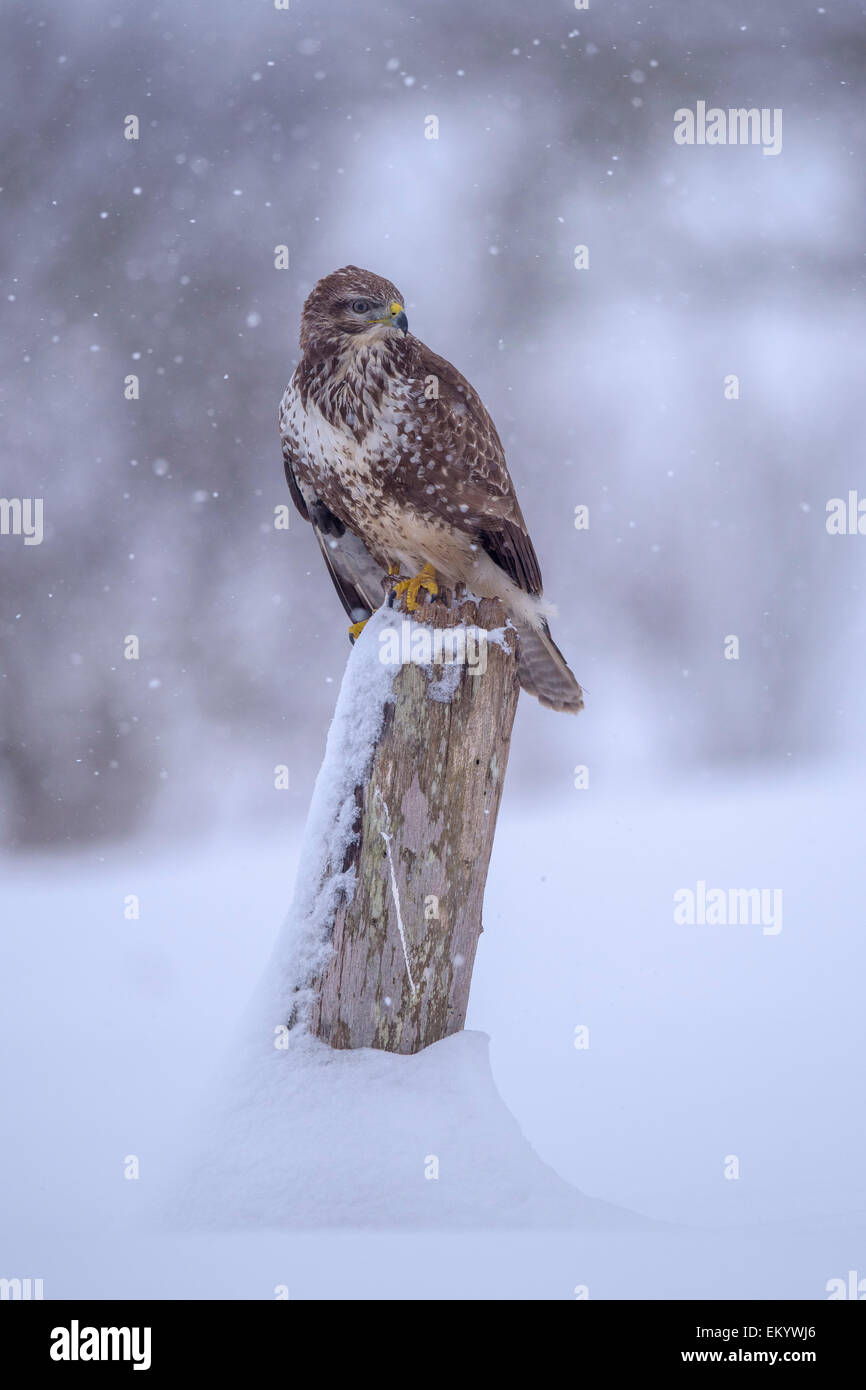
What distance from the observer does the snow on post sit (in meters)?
2.75

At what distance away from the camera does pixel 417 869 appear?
110 inches

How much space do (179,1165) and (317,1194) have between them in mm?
385

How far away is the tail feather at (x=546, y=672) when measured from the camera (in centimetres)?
380

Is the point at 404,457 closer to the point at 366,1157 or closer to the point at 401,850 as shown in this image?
the point at 401,850

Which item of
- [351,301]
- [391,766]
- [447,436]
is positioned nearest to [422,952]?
[391,766]

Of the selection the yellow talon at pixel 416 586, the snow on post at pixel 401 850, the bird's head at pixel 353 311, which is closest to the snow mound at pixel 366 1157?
the snow on post at pixel 401 850

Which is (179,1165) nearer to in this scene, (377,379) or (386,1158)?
(386,1158)

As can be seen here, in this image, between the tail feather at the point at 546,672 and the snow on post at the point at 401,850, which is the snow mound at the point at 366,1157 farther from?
the tail feather at the point at 546,672

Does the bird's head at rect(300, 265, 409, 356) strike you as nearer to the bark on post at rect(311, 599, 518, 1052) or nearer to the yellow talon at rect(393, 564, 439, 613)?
Answer: the yellow talon at rect(393, 564, 439, 613)

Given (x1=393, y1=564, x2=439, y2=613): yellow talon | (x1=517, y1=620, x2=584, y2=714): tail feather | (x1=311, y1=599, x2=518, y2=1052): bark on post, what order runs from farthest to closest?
(x1=517, y1=620, x2=584, y2=714): tail feather → (x1=393, y1=564, x2=439, y2=613): yellow talon → (x1=311, y1=599, x2=518, y2=1052): bark on post

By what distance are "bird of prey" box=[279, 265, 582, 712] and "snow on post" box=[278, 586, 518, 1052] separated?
0.55 metres

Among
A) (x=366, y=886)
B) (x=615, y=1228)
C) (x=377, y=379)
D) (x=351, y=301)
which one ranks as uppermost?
(x=351, y=301)

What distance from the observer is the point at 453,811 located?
9.27ft

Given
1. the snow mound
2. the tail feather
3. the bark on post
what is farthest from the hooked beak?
the snow mound
